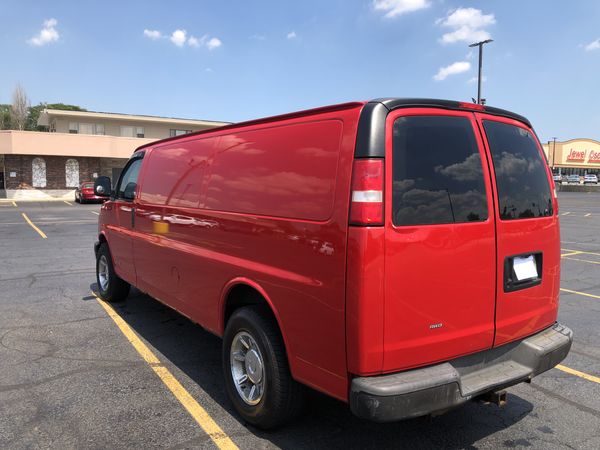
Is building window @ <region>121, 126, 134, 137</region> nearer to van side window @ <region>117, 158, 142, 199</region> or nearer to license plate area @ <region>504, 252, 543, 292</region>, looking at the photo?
van side window @ <region>117, 158, 142, 199</region>

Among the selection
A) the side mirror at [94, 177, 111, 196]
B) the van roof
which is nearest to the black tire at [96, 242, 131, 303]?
the side mirror at [94, 177, 111, 196]

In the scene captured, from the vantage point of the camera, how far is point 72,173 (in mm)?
35344

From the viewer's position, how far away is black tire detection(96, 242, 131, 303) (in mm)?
6223

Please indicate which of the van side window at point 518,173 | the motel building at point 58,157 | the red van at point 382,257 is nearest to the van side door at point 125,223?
the red van at point 382,257

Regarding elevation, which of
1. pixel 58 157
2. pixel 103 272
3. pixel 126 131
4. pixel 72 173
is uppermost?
pixel 126 131

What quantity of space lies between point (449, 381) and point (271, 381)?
110 centimetres

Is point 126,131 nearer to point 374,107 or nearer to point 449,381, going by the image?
point 374,107

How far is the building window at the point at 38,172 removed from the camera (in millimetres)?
33656

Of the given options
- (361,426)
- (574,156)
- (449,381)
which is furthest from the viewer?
(574,156)

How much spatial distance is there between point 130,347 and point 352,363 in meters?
3.04

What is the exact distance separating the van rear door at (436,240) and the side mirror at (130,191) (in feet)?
12.2

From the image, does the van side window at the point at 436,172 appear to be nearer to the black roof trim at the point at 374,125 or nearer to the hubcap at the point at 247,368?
the black roof trim at the point at 374,125

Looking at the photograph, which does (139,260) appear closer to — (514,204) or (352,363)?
(352,363)

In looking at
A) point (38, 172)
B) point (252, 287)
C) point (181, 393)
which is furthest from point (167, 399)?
point (38, 172)
